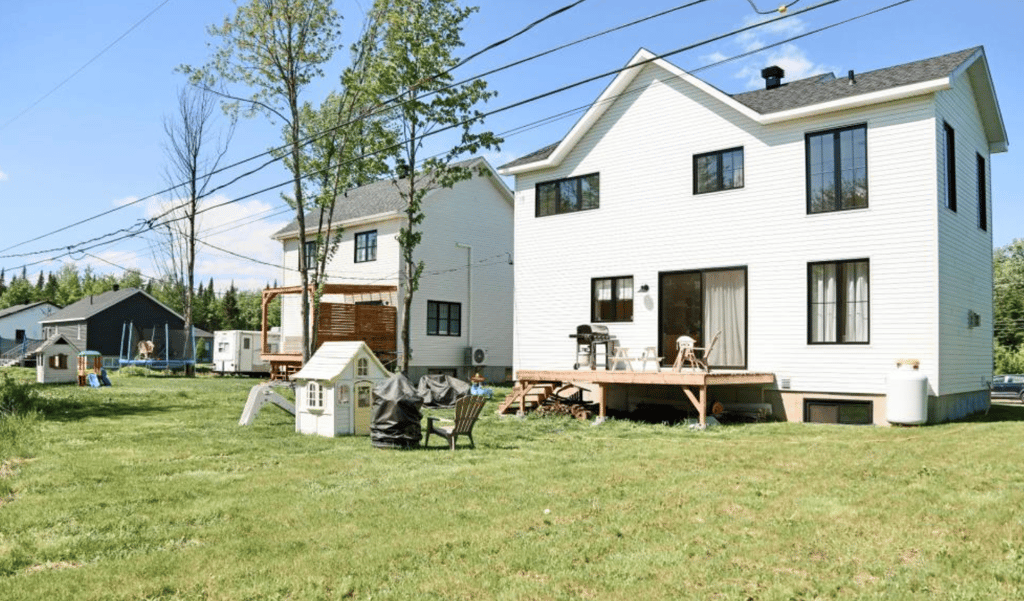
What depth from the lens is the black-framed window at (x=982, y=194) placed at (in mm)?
17344

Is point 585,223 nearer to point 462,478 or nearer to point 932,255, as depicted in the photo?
point 932,255

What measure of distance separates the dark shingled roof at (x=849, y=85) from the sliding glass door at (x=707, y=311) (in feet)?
12.0

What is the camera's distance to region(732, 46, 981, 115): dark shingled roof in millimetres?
14320

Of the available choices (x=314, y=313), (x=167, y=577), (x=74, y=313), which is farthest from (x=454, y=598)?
(x=74, y=313)

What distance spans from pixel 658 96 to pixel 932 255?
6.91m

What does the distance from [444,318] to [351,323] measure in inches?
167

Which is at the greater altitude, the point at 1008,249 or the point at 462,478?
the point at 1008,249

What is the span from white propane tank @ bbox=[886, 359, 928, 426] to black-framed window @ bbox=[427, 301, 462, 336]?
1871 centimetres

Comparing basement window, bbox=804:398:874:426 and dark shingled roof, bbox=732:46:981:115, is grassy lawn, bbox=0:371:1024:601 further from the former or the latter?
dark shingled roof, bbox=732:46:981:115

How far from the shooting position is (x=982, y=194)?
57.7ft

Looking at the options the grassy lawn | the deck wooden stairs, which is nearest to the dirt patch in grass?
the grassy lawn

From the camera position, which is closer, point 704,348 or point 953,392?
point 953,392

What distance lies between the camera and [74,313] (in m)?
53.4

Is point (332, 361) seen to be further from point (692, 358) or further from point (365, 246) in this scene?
point (365, 246)
